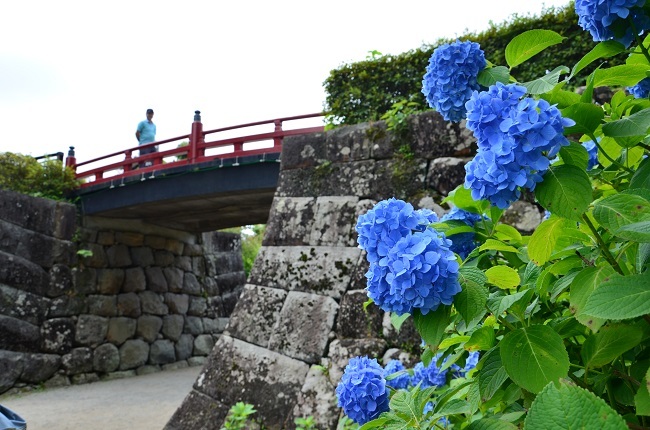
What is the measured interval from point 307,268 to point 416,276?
2837 millimetres

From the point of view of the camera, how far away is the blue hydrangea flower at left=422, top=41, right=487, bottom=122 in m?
1.29

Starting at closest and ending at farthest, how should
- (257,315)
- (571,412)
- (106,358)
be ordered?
(571,412) → (257,315) → (106,358)

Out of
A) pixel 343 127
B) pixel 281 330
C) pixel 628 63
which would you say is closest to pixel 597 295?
pixel 628 63

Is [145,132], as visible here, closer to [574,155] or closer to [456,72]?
[456,72]

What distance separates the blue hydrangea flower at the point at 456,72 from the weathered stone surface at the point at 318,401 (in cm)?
221

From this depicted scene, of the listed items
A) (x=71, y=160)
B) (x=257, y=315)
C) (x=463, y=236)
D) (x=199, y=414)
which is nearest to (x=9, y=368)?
(x=71, y=160)

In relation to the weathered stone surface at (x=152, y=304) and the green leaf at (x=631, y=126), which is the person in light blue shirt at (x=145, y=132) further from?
the green leaf at (x=631, y=126)

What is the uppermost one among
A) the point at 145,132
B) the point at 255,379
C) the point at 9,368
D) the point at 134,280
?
the point at 145,132

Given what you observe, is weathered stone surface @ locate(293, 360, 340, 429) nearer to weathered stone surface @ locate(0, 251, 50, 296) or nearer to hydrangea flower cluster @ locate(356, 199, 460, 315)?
hydrangea flower cluster @ locate(356, 199, 460, 315)

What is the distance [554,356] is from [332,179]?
119 inches

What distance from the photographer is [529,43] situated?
1137 millimetres

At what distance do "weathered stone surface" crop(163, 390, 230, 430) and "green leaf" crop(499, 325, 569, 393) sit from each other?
2913mm

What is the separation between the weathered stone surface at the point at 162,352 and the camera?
360 inches

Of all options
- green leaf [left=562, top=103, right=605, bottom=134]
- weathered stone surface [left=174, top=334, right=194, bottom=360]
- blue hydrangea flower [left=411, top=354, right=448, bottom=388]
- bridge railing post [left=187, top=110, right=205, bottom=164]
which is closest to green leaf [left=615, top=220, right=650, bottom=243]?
green leaf [left=562, top=103, right=605, bottom=134]
